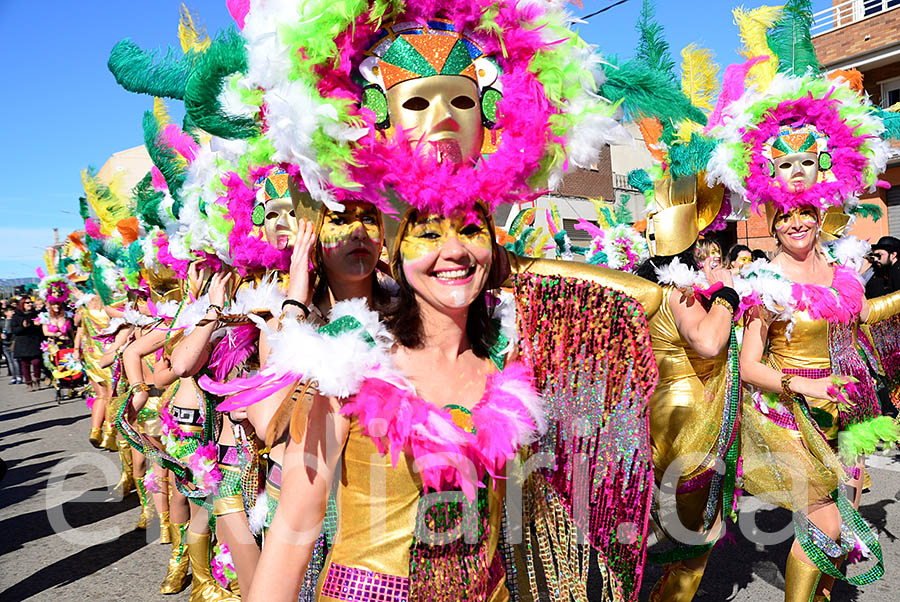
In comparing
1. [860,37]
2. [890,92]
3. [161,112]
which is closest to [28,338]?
[161,112]

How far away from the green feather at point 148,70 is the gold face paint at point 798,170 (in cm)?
277

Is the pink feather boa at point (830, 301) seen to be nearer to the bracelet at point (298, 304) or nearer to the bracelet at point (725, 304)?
the bracelet at point (725, 304)

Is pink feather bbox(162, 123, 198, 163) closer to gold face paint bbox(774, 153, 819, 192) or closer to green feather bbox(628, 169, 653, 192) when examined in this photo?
green feather bbox(628, 169, 653, 192)

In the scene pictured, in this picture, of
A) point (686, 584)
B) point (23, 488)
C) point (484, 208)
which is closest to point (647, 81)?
point (484, 208)

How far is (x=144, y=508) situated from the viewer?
5.29 metres

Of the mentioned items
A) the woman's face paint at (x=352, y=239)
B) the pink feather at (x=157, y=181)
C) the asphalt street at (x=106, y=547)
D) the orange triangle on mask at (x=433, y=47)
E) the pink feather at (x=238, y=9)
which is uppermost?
the pink feather at (x=238, y=9)

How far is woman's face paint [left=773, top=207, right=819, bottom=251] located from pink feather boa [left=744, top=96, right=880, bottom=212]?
4 centimetres

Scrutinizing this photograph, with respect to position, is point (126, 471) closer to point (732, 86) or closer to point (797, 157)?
A: point (732, 86)

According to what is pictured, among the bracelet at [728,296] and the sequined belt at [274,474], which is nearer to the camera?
the sequined belt at [274,474]

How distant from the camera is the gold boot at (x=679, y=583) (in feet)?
10.2

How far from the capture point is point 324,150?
149 centimetres

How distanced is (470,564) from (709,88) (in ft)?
10.6

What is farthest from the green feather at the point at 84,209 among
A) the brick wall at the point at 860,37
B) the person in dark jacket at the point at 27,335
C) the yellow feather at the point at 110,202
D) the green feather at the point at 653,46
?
the brick wall at the point at 860,37

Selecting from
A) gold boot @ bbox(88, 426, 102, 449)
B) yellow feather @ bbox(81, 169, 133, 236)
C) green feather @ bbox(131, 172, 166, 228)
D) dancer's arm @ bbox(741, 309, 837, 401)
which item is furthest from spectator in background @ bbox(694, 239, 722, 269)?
gold boot @ bbox(88, 426, 102, 449)
